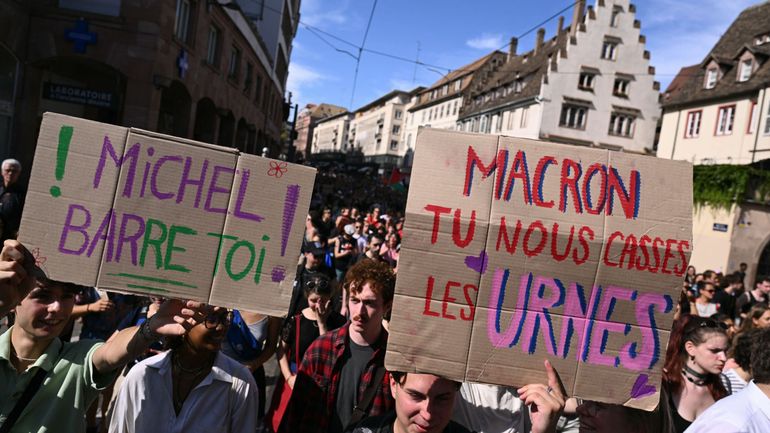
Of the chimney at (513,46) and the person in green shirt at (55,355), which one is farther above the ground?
the chimney at (513,46)

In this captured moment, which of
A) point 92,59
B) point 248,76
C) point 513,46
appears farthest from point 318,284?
point 513,46

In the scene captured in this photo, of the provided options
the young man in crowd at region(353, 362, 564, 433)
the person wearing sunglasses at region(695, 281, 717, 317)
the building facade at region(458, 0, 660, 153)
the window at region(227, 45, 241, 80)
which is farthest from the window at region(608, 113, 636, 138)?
the young man in crowd at region(353, 362, 564, 433)

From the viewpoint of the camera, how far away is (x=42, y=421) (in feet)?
7.86

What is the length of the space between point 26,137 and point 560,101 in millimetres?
31063

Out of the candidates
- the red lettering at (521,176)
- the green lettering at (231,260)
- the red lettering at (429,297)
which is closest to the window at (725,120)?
the red lettering at (521,176)

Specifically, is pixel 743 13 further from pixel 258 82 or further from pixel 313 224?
pixel 313 224

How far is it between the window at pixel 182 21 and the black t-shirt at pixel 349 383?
42.5 ft

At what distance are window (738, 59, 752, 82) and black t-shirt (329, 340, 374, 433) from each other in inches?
1065

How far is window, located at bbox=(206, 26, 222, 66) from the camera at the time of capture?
17.1 m

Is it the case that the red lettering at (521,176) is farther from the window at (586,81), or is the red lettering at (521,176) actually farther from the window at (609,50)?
the window at (609,50)

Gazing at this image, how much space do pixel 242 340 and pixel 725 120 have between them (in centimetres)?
2726

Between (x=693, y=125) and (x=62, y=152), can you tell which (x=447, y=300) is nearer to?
(x=62, y=152)

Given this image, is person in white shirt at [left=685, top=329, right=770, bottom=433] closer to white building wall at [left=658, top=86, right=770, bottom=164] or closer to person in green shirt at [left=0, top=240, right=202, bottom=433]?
person in green shirt at [left=0, top=240, right=202, bottom=433]

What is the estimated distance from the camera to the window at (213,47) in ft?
56.1
